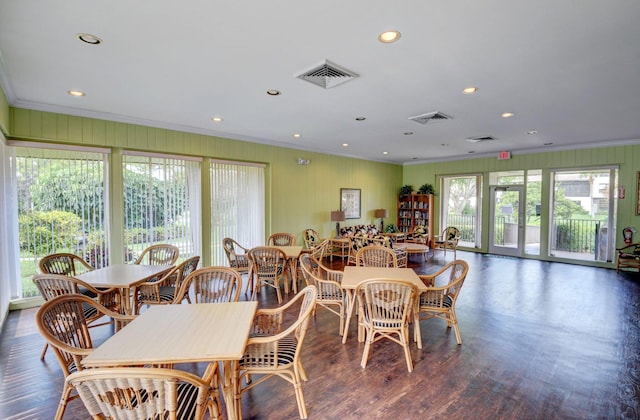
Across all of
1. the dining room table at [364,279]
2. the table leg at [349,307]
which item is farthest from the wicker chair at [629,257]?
the table leg at [349,307]

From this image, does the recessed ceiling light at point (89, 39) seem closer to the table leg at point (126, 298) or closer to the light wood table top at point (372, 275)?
the table leg at point (126, 298)

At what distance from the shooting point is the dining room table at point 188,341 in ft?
5.32

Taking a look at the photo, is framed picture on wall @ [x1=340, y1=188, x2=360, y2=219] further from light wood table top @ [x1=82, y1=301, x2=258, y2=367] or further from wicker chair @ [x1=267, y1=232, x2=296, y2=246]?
light wood table top @ [x1=82, y1=301, x2=258, y2=367]

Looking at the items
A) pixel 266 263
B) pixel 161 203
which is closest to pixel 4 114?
pixel 161 203

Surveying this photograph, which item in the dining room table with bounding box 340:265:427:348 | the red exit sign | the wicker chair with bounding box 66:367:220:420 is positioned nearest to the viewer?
the wicker chair with bounding box 66:367:220:420

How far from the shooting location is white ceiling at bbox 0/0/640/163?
216cm

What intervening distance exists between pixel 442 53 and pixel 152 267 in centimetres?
411

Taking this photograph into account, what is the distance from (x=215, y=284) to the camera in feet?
9.67

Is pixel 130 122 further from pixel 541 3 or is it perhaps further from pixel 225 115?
pixel 541 3

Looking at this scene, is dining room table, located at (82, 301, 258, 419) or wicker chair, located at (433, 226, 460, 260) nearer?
dining room table, located at (82, 301, 258, 419)

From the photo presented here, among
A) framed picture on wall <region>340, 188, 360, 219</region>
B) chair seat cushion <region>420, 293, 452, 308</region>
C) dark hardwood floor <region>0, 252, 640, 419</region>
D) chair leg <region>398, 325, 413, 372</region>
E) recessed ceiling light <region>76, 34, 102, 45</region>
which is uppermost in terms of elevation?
recessed ceiling light <region>76, 34, 102, 45</region>

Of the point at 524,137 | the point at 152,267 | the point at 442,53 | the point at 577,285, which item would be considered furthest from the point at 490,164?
the point at 152,267

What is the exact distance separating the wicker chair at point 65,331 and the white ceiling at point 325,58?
2083 mm

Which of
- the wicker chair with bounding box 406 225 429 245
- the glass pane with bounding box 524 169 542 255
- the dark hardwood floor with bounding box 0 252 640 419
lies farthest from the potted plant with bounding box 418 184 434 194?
the dark hardwood floor with bounding box 0 252 640 419
